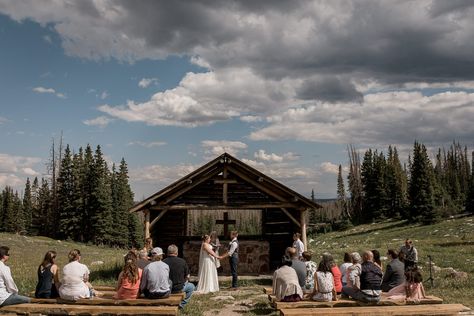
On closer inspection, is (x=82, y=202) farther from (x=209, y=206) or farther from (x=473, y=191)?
(x=473, y=191)

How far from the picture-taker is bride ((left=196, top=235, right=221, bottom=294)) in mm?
14836

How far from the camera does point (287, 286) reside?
391 inches

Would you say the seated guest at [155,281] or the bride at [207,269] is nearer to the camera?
the seated guest at [155,281]

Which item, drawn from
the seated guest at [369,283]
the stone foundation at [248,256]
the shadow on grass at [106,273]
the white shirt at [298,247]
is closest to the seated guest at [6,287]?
the shadow on grass at [106,273]

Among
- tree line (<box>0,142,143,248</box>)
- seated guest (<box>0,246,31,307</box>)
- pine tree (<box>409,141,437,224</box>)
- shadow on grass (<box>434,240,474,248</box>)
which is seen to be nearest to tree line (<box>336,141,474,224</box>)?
pine tree (<box>409,141,437,224</box>)

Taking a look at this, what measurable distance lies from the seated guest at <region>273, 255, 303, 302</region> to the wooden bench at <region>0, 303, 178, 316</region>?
7.85ft

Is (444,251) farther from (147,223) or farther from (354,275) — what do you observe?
(354,275)

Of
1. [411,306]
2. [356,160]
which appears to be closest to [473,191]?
[356,160]

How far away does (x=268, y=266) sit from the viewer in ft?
65.2

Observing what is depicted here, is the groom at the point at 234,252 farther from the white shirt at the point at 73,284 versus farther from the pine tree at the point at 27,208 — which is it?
the pine tree at the point at 27,208

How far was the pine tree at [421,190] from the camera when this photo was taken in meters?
51.5

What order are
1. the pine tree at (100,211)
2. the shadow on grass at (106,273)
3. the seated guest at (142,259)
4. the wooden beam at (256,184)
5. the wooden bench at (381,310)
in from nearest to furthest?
the wooden bench at (381,310)
the seated guest at (142,259)
the shadow on grass at (106,273)
the wooden beam at (256,184)
the pine tree at (100,211)

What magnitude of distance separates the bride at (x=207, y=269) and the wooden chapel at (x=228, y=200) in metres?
3.37

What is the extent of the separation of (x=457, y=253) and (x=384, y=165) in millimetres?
50382
